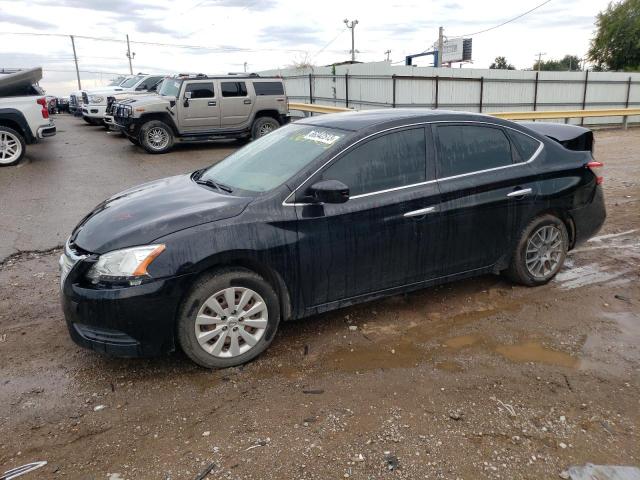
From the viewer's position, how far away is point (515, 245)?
187 inches

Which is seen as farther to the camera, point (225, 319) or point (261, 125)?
point (261, 125)

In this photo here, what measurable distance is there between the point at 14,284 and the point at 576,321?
521 cm

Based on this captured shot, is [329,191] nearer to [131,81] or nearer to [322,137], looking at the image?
[322,137]

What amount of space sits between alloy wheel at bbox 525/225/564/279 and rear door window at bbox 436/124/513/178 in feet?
2.50

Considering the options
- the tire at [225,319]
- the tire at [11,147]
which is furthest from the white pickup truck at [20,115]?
the tire at [225,319]

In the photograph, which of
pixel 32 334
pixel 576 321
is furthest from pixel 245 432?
pixel 576 321

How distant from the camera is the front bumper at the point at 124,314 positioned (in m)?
3.29

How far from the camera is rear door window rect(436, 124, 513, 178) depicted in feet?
14.3

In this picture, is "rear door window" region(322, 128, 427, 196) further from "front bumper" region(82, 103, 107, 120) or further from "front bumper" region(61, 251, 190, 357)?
"front bumper" region(82, 103, 107, 120)

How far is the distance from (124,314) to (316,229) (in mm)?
1386

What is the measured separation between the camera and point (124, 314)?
3291 mm

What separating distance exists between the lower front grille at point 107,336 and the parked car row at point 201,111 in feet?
34.7

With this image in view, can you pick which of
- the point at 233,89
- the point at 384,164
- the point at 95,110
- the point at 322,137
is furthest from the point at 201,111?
the point at 384,164

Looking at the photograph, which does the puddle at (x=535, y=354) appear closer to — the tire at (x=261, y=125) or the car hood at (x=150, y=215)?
the car hood at (x=150, y=215)
